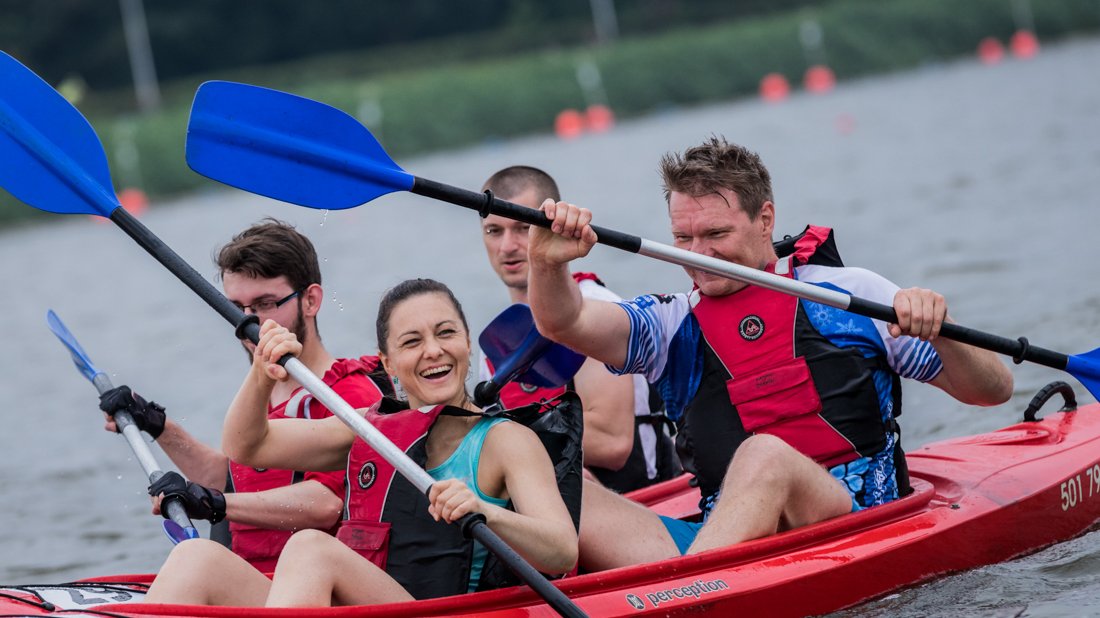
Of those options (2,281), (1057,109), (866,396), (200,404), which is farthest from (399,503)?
(1057,109)

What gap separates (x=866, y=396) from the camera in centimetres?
402

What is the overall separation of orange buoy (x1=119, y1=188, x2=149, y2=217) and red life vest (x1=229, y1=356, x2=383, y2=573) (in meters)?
20.3

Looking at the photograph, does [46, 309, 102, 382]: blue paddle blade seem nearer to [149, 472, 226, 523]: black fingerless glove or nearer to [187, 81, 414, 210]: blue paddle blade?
[149, 472, 226, 523]: black fingerless glove

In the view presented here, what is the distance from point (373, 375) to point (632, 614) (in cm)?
102

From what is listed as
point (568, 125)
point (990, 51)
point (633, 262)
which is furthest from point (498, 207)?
A: point (990, 51)

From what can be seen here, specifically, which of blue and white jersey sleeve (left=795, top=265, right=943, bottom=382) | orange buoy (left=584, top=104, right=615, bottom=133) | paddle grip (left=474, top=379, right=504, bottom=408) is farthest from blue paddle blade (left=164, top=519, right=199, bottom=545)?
orange buoy (left=584, top=104, right=615, bottom=133)

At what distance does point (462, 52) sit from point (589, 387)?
38.0 m

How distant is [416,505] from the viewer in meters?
3.57

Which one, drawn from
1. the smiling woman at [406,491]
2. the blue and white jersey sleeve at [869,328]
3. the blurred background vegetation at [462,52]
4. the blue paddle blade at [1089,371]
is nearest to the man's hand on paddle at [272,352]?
the smiling woman at [406,491]

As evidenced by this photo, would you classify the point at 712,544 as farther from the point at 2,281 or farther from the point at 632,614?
the point at 2,281

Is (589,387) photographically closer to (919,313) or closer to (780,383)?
(780,383)

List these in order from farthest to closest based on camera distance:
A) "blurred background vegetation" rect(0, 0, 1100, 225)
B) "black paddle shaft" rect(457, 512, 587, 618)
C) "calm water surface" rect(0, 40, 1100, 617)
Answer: "blurred background vegetation" rect(0, 0, 1100, 225), "calm water surface" rect(0, 40, 1100, 617), "black paddle shaft" rect(457, 512, 587, 618)

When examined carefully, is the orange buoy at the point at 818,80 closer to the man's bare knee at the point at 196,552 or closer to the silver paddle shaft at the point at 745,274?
the silver paddle shaft at the point at 745,274

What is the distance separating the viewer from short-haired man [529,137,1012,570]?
3.88 metres
